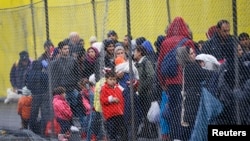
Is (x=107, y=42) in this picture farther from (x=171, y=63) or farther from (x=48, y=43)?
(x=171, y=63)

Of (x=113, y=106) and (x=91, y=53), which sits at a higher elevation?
(x=91, y=53)

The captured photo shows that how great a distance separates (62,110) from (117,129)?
4.84ft

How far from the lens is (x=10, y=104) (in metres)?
13.7

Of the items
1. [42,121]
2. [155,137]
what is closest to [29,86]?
[42,121]

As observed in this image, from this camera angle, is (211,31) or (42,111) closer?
(211,31)

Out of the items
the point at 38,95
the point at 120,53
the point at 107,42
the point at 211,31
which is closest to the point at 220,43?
the point at 211,31

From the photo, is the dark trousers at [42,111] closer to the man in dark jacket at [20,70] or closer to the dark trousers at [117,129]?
the man in dark jacket at [20,70]

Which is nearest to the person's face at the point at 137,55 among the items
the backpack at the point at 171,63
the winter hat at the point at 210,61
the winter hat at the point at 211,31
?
the backpack at the point at 171,63

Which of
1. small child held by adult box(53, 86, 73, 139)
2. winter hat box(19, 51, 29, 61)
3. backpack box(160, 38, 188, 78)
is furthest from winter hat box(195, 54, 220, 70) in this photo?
winter hat box(19, 51, 29, 61)

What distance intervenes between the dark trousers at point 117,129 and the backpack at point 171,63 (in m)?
1.25

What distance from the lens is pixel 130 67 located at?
9.88 m

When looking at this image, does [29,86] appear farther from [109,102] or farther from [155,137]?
[155,137]

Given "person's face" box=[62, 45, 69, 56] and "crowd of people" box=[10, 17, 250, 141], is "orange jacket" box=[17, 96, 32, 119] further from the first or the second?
"person's face" box=[62, 45, 69, 56]

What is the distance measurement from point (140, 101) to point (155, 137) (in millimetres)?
622
